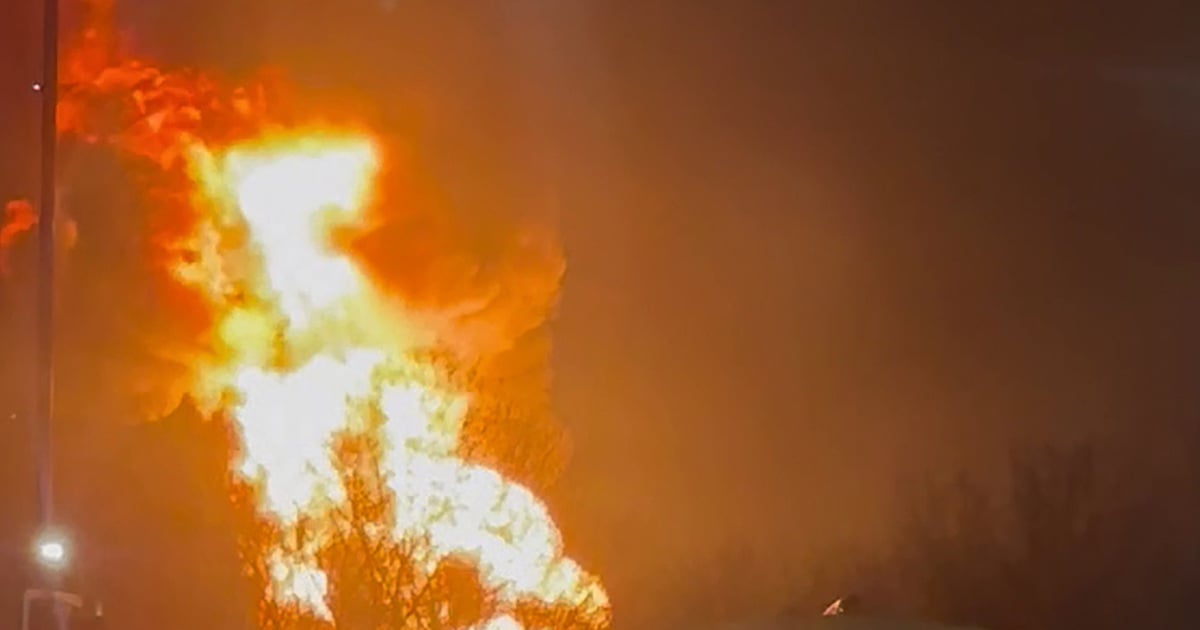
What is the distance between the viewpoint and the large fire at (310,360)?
12.2m

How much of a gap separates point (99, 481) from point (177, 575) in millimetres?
952

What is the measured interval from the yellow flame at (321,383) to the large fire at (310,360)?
10 millimetres

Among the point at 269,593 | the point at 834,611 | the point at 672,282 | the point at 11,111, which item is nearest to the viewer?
the point at 834,611

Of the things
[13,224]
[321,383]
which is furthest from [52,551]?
[13,224]

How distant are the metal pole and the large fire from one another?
267mm

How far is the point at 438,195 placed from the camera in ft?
42.0

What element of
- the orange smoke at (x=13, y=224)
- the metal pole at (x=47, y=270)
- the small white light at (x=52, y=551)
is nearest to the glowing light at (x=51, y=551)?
the small white light at (x=52, y=551)

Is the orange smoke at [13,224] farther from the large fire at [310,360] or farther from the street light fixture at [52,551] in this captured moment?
the street light fixture at [52,551]

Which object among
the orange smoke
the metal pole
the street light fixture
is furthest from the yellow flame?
the street light fixture

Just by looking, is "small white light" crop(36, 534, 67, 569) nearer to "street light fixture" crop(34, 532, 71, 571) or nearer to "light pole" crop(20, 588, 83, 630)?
"street light fixture" crop(34, 532, 71, 571)

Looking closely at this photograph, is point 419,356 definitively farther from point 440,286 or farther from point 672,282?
point 672,282

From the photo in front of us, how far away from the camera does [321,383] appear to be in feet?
41.3

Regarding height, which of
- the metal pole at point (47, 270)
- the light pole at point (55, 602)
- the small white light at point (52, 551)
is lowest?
the light pole at point (55, 602)

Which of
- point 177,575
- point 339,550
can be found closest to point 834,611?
point 339,550
